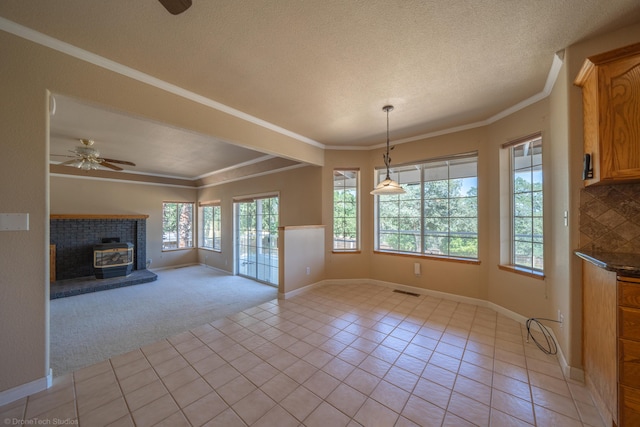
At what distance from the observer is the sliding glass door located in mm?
5312

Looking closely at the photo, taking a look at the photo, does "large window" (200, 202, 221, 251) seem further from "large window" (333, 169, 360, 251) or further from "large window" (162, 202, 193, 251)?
"large window" (333, 169, 360, 251)

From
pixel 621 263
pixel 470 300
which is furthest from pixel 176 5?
pixel 470 300

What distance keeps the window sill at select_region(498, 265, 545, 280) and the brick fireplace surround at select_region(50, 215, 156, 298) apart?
6967 mm

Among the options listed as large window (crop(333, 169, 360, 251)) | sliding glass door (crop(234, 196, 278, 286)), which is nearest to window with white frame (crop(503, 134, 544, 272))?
large window (crop(333, 169, 360, 251))

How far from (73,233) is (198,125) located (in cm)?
545

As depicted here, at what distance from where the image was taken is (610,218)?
184cm

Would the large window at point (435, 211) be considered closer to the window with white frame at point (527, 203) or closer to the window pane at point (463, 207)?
the window pane at point (463, 207)

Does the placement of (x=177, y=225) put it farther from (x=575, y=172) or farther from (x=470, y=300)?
(x=575, y=172)

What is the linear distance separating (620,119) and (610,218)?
2.55 feet

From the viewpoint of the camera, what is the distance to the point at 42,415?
1592 millimetres

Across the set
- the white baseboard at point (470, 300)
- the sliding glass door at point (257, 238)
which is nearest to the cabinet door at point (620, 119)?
the white baseboard at point (470, 300)

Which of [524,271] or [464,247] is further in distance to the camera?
[464,247]

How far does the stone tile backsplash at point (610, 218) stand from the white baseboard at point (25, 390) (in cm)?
448

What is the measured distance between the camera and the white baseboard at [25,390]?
165 centimetres
